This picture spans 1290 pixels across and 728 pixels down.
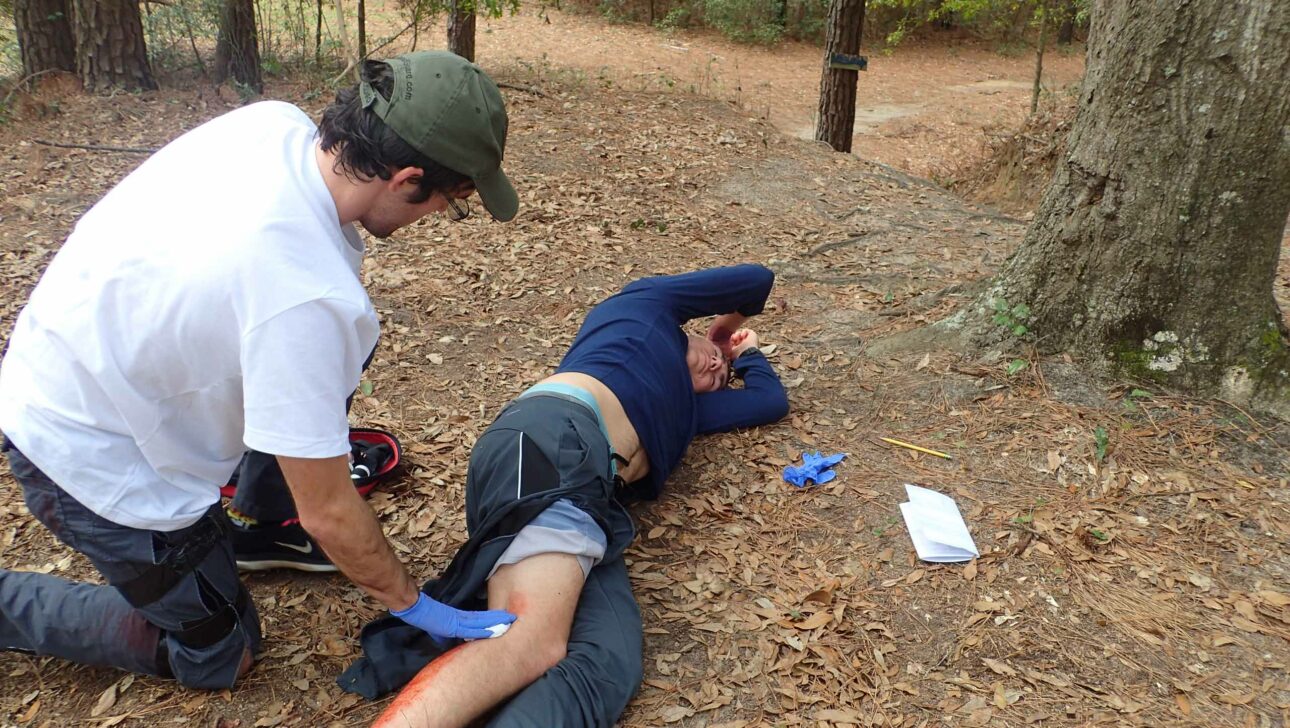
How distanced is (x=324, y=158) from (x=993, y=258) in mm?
4408

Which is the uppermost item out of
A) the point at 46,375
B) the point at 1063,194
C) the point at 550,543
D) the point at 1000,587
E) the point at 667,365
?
the point at 1063,194

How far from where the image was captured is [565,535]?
260cm

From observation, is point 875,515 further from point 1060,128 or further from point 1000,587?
point 1060,128

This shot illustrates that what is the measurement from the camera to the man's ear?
2.09 m

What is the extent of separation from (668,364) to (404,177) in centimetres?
151

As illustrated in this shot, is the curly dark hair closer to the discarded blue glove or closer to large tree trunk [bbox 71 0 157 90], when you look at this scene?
the discarded blue glove

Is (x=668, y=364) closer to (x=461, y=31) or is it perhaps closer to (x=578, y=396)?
(x=578, y=396)

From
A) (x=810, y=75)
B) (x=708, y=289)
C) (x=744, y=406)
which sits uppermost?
(x=810, y=75)

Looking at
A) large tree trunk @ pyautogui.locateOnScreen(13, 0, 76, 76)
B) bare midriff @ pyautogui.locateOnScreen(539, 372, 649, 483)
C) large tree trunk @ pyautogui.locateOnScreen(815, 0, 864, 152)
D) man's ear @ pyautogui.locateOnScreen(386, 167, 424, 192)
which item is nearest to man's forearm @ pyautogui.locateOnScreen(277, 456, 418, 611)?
man's ear @ pyautogui.locateOnScreen(386, 167, 424, 192)

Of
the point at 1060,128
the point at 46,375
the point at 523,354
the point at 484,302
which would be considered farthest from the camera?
the point at 1060,128

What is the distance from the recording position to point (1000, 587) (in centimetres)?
281

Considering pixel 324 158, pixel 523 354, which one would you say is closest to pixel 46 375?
pixel 324 158

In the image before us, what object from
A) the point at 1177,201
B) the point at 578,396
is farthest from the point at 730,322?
the point at 1177,201

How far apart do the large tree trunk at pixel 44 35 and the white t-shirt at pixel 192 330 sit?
22.2 feet
